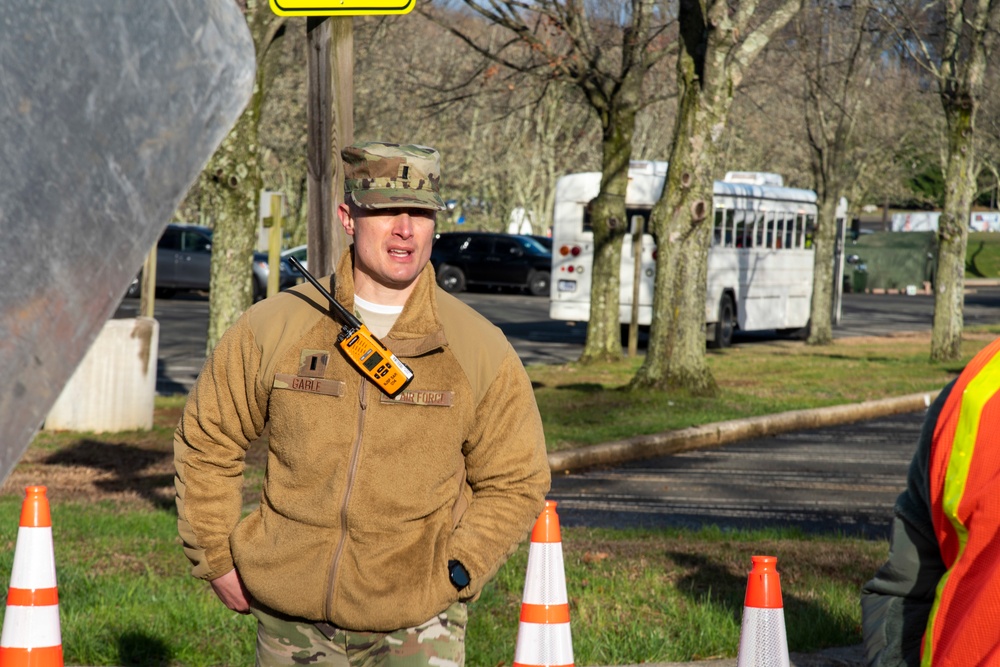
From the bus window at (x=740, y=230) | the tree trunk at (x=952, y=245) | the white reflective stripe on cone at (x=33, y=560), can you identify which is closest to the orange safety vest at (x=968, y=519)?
the white reflective stripe on cone at (x=33, y=560)

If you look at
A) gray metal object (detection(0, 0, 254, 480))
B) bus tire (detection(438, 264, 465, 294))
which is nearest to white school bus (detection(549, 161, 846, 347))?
bus tire (detection(438, 264, 465, 294))

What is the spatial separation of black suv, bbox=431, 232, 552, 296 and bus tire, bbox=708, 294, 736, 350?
50.0 ft

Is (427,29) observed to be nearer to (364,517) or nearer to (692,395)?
(692,395)

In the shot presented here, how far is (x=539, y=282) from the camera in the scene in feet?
127

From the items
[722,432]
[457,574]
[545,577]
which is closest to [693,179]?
[722,432]

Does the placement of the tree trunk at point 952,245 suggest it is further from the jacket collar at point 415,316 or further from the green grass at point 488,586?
the jacket collar at point 415,316

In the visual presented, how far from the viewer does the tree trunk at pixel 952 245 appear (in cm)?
2027

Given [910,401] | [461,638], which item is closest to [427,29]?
[910,401]

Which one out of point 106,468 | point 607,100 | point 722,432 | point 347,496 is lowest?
point 106,468

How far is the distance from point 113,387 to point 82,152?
1138cm

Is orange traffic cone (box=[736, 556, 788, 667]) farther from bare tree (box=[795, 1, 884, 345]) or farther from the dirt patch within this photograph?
bare tree (box=[795, 1, 884, 345])

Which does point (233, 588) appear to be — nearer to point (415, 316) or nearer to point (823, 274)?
point (415, 316)

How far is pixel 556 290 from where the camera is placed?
23.6m

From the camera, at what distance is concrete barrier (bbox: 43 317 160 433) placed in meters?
11.8
